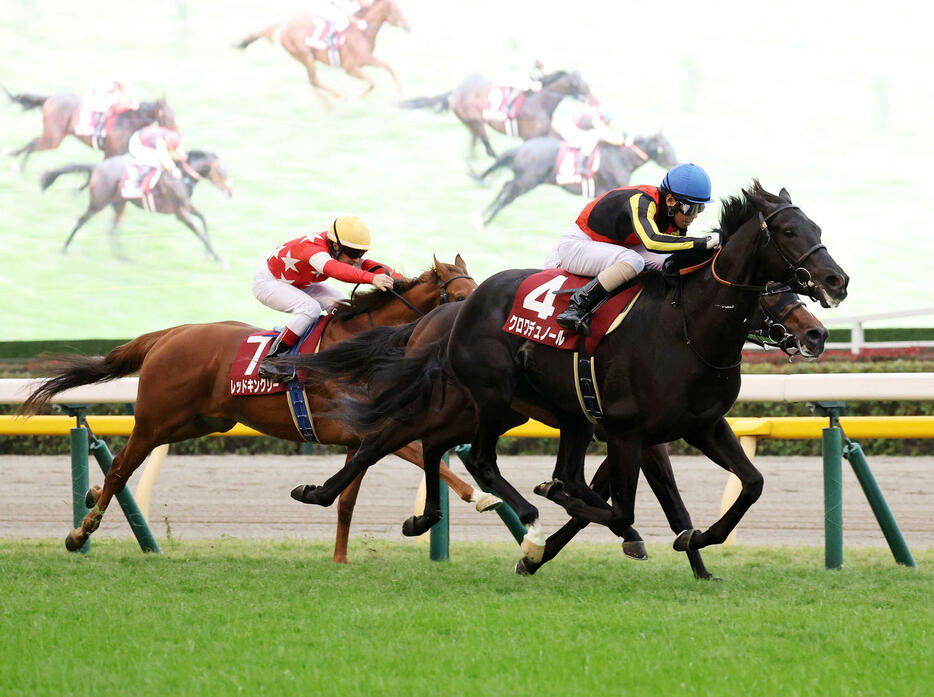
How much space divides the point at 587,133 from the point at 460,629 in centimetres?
1642

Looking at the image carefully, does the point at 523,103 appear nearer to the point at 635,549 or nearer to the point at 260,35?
the point at 260,35

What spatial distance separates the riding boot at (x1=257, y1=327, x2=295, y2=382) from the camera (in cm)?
580

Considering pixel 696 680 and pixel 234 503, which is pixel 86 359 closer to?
pixel 234 503

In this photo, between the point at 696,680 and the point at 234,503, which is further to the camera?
the point at 234,503

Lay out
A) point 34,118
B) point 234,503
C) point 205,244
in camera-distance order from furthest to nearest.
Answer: point 34,118 < point 205,244 < point 234,503

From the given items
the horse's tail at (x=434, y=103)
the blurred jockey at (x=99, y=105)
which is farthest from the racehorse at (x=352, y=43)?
the blurred jockey at (x=99, y=105)

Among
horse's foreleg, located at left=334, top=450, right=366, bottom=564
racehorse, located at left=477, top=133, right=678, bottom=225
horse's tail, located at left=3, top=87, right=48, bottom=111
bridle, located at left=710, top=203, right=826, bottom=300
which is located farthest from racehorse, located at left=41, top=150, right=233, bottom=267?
bridle, located at left=710, top=203, right=826, bottom=300

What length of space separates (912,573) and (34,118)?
18.8m

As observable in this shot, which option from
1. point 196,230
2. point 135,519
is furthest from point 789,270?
point 196,230

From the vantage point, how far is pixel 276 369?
19.1ft

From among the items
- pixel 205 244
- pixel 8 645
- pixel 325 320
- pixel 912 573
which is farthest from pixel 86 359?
pixel 205 244

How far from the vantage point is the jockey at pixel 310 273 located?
5.89 m

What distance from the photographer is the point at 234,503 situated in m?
8.34

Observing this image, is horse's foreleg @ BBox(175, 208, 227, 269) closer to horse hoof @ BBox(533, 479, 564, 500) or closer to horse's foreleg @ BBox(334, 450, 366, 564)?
horse's foreleg @ BBox(334, 450, 366, 564)
